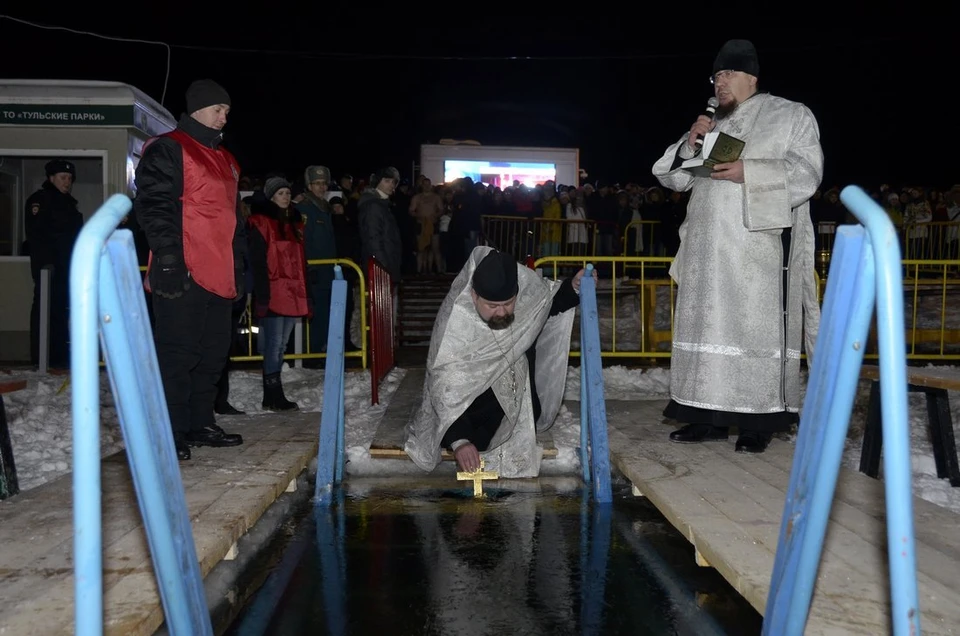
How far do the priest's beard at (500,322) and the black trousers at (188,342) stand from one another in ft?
4.57

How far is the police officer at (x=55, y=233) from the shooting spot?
26.4 feet

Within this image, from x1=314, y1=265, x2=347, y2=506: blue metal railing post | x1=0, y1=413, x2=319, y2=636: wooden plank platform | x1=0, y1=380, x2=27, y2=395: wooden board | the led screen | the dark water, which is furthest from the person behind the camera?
the led screen

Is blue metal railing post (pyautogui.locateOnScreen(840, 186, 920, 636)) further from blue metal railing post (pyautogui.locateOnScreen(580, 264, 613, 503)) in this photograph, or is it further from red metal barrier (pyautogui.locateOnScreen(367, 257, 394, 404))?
red metal barrier (pyautogui.locateOnScreen(367, 257, 394, 404))

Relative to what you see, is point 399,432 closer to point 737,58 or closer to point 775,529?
point 775,529

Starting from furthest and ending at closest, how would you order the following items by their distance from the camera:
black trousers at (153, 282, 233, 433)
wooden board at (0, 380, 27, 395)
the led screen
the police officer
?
the led screen → the police officer → black trousers at (153, 282, 233, 433) → wooden board at (0, 380, 27, 395)

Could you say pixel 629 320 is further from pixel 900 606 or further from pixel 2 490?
pixel 900 606

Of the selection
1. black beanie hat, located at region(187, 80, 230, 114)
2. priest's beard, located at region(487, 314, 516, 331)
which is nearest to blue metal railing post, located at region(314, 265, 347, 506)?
priest's beard, located at region(487, 314, 516, 331)

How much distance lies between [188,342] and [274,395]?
89.8 inches

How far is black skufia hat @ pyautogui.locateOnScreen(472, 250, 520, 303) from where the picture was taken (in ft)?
14.4

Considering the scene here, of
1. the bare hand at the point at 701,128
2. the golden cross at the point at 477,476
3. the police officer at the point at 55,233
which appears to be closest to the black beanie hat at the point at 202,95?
the golden cross at the point at 477,476

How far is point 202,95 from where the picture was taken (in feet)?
14.1

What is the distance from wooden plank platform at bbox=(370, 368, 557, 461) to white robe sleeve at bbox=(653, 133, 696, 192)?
1631 mm

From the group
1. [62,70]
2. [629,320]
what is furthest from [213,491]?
[62,70]

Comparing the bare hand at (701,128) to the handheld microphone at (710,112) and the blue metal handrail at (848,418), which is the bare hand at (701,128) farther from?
the blue metal handrail at (848,418)
